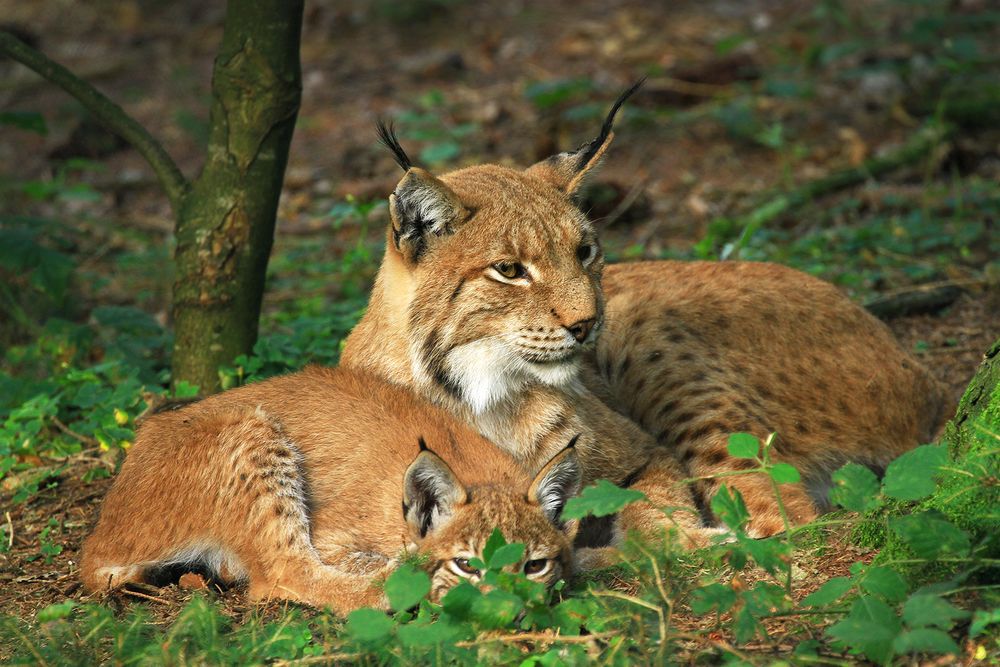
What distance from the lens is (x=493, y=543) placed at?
3.25 metres

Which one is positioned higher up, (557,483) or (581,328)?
(581,328)

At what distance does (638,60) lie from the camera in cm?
1070

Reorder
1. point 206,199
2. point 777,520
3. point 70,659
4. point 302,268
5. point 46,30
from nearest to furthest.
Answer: point 70,659 → point 777,520 → point 206,199 → point 302,268 → point 46,30

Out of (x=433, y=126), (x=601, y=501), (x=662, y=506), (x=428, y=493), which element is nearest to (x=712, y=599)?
(x=601, y=501)

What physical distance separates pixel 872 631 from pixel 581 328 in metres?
1.68

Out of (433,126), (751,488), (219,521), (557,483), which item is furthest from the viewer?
(433,126)

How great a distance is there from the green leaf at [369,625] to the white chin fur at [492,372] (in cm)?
142

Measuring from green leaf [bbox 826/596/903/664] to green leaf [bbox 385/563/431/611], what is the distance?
997mm

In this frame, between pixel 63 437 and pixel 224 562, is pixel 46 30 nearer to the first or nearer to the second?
pixel 63 437

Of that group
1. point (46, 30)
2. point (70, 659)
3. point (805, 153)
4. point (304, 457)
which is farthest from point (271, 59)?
→ point (46, 30)

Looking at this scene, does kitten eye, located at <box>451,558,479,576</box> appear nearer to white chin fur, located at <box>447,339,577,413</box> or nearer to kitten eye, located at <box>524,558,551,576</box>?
kitten eye, located at <box>524,558,551,576</box>

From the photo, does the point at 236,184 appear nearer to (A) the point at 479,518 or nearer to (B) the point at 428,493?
(B) the point at 428,493

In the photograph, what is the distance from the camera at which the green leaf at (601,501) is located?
2.99 meters

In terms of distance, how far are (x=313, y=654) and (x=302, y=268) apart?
4.83m
